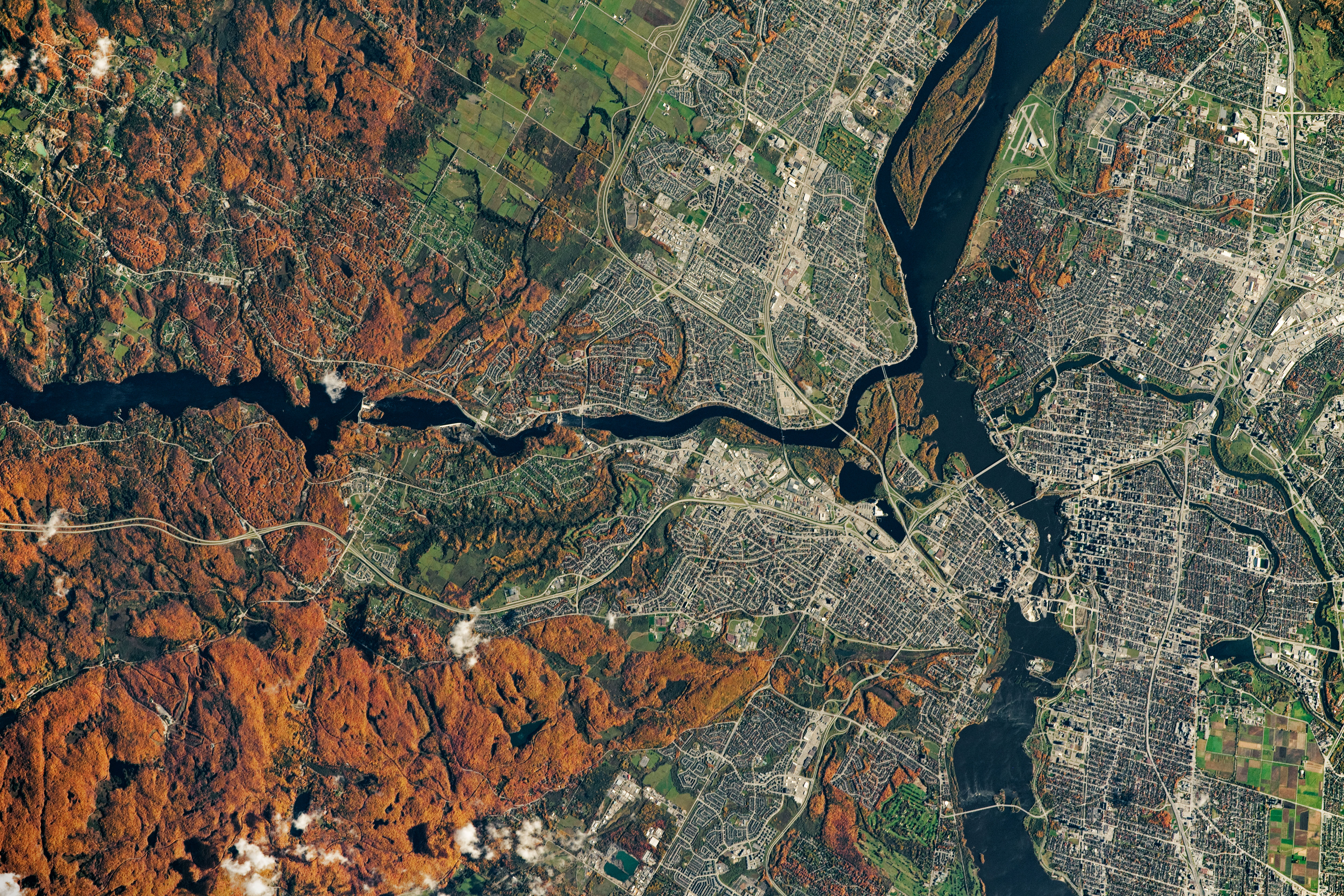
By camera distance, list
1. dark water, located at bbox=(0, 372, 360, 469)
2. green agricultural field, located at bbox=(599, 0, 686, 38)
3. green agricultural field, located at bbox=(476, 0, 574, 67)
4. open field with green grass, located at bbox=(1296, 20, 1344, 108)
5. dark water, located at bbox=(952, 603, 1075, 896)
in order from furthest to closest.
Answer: open field with green grass, located at bbox=(1296, 20, 1344, 108)
dark water, located at bbox=(952, 603, 1075, 896)
green agricultural field, located at bbox=(599, 0, 686, 38)
green agricultural field, located at bbox=(476, 0, 574, 67)
dark water, located at bbox=(0, 372, 360, 469)

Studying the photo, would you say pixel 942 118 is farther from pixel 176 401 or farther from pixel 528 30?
pixel 176 401

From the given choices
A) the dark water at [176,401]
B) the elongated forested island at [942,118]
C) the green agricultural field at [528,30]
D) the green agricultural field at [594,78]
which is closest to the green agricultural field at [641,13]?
the green agricultural field at [594,78]

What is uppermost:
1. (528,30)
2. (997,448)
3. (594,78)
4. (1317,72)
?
(1317,72)

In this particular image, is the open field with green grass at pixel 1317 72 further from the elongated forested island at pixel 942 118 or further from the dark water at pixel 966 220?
the elongated forested island at pixel 942 118

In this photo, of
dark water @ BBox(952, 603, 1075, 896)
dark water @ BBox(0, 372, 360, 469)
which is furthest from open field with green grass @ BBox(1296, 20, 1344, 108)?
dark water @ BBox(0, 372, 360, 469)

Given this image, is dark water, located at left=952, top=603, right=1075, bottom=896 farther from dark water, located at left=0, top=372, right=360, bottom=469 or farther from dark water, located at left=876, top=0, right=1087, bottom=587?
dark water, located at left=0, top=372, right=360, bottom=469

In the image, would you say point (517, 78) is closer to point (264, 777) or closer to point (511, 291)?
point (511, 291)

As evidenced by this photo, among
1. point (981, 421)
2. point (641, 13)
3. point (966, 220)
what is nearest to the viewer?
point (641, 13)

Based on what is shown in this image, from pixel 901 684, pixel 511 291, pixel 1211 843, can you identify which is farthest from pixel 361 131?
pixel 1211 843

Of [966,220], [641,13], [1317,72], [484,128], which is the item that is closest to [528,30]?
[484,128]
